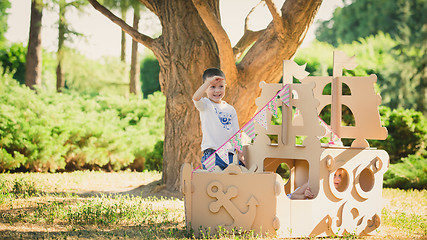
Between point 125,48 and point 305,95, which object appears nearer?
point 305,95

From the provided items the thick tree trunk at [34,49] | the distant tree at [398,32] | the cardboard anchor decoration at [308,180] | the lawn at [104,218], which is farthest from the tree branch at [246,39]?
the distant tree at [398,32]

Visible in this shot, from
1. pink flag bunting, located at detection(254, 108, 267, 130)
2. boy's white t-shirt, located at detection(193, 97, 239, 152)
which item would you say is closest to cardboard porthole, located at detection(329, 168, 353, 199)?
pink flag bunting, located at detection(254, 108, 267, 130)

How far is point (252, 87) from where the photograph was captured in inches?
242

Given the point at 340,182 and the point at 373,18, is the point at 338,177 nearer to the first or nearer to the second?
the point at 340,182

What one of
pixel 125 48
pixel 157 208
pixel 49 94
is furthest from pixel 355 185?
pixel 125 48

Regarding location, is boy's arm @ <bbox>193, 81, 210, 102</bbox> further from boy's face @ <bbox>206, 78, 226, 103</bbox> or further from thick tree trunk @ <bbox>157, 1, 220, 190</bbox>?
thick tree trunk @ <bbox>157, 1, 220, 190</bbox>

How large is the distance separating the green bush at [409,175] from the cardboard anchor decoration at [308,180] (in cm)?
406

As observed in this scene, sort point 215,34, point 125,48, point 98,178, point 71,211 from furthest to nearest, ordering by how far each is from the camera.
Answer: point 125,48 → point 98,178 → point 215,34 → point 71,211

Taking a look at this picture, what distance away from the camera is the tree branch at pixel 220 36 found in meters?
5.43

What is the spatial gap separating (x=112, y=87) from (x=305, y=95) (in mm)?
13135

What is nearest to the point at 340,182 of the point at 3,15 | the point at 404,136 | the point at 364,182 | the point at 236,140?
the point at 364,182

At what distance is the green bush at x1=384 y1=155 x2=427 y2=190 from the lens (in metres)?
7.85

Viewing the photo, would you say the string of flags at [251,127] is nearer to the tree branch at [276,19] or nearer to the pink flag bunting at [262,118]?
the pink flag bunting at [262,118]

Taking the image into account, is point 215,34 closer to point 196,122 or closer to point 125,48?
point 196,122
